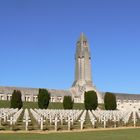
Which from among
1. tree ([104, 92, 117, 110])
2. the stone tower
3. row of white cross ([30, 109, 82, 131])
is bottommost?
row of white cross ([30, 109, 82, 131])

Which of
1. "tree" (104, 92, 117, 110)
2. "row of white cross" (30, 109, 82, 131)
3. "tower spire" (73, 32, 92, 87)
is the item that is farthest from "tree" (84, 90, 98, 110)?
"tower spire" (73, 32, 92, 87)

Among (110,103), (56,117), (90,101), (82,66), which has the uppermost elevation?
(82,66)

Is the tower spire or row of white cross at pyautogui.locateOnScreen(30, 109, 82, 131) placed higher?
the tower spire

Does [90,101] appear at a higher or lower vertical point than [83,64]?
lower

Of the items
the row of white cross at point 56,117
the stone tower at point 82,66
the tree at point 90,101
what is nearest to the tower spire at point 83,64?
the stone tower at point 82,66

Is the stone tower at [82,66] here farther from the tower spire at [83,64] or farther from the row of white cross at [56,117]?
the row of white cross at [56,117]

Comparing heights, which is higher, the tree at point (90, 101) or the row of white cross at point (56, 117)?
the tree at point (90, 101)

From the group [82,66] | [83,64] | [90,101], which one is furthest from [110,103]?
[83,64]

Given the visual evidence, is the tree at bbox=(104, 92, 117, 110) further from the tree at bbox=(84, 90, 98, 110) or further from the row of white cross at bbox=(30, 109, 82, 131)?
the row of white cross at bbox=(30, 109, 82, 131)

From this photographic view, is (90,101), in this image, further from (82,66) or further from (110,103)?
(82,66)

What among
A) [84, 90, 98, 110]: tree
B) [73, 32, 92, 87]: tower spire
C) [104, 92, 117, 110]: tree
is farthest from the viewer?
[73, 32, 92, 87]: tower spire

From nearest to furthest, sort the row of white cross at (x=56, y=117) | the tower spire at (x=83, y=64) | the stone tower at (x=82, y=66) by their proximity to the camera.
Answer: the row of white cross at (x=56, y=117), the stone tower at (x=82, y=66), the tower spire at (x=83, y=64)

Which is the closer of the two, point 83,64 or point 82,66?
point 82,66

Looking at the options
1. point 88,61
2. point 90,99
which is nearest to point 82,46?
point 88,61
